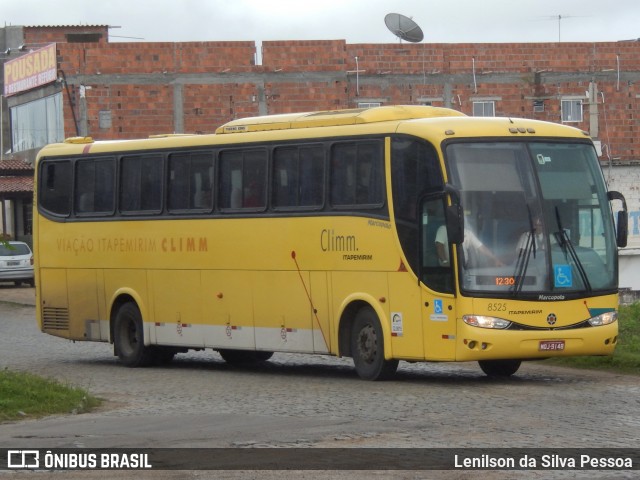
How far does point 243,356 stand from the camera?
2305 cm

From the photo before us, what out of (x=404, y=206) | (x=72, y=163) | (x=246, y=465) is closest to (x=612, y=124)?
(x=72, y=163)

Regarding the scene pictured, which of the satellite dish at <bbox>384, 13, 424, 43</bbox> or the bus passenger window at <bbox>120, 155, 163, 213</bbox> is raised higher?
the satellite dish at <bbox>384, 13, 424, 43</bbox>

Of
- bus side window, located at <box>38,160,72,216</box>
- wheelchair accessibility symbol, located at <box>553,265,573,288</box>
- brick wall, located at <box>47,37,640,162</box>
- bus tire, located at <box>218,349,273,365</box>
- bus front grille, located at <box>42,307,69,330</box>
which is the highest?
brick wall, located at <box>47,37,640,162</box>

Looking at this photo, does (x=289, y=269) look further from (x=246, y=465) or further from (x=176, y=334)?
(x=246, y=465)

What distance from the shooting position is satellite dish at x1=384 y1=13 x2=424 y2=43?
181 feet

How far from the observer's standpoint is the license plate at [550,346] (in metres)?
17.3

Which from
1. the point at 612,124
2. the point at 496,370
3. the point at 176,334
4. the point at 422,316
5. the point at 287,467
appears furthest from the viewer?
the point at 612,124

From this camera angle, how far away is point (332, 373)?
67.6 ft

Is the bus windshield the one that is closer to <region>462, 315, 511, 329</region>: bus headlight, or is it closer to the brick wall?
<region>462, 315, 511, 329</region>: bus headlight

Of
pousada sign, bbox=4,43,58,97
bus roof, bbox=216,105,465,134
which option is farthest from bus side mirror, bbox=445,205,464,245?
pousada sign, bbox=4,43,58,97

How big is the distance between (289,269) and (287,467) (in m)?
9.49

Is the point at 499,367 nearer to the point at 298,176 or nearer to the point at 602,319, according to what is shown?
the point at 602,319

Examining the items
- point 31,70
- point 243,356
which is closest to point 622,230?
point 243,356

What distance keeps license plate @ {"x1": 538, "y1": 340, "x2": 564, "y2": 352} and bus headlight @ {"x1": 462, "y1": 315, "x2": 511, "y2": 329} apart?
1.58ft
